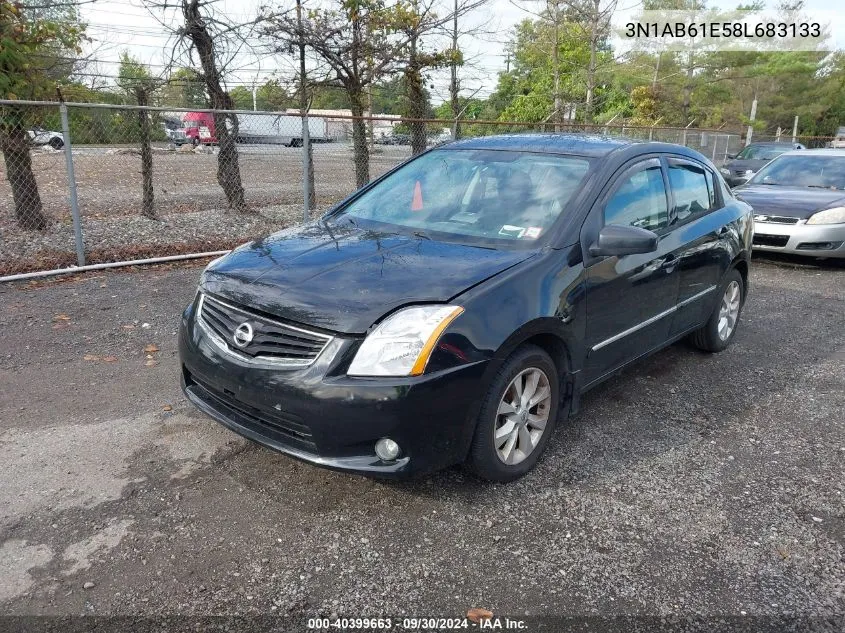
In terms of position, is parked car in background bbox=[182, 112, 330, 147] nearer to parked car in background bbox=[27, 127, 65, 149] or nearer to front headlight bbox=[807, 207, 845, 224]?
parked car in background bbox=[27, 127, 65, 149]

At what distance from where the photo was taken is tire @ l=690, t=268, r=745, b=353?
508cm

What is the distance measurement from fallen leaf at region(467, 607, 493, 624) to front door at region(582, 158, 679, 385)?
5.04 ft

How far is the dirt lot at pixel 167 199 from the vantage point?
8242 mm

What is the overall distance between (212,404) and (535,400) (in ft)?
5.19

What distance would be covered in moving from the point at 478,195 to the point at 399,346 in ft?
4.99

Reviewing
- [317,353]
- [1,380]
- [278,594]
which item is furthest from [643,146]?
[1,380]

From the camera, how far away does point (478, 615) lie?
242 cm

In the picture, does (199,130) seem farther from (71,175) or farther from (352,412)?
(352,412)

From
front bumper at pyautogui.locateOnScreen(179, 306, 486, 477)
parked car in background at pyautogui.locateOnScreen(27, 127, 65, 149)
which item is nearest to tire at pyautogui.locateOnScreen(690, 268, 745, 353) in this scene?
front bumper at pyautogui.locateOnScreen(179, 306, 486, 477)

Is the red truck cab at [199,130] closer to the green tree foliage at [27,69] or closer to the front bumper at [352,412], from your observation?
the green tree foliage at [27,69]

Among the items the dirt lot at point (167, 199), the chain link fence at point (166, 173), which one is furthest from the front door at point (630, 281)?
the dirt lot at point (167, 199)

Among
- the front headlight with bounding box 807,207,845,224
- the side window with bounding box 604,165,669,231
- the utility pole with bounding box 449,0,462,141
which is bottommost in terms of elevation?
the front headlight with bounding box 807,207,845,224

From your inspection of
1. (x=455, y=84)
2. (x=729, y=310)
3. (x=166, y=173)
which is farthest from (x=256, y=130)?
(x=729, y=310)

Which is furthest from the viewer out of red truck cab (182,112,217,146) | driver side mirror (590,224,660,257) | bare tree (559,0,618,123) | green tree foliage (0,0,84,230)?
bare tree (559,0,618,123)
